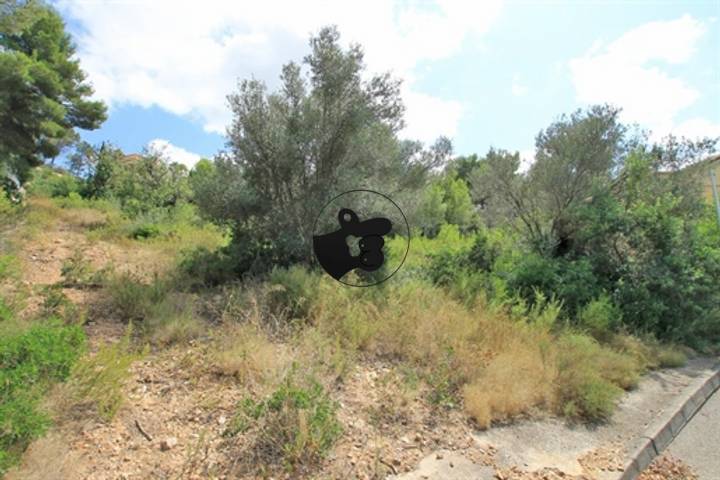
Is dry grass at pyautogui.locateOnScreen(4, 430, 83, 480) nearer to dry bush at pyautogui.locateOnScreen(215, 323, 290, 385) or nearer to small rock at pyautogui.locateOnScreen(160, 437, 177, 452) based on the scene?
small rock at pyautogui.locateOnScreen(160, 437, 177, 452)

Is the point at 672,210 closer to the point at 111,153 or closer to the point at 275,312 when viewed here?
the point at 275,312

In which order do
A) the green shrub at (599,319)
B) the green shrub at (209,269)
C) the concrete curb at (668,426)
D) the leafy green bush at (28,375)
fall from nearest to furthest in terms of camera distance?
the leafy green bush at (28,375), the concrete curb at (668,426), the green shrub at (599,319), the green shrub at (209,269)

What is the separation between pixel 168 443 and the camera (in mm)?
2400

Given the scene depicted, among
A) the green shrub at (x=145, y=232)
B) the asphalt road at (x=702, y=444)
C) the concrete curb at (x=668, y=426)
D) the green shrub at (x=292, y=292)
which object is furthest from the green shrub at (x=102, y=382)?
the green shrub at (x=145, y=232)

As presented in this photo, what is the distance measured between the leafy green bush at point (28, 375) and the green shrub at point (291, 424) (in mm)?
1065

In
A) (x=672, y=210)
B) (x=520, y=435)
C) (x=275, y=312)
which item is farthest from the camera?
(x=672, y=210)

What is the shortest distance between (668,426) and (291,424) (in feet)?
11.4

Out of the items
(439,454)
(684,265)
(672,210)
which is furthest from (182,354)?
(672,210)

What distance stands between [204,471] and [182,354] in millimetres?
1480

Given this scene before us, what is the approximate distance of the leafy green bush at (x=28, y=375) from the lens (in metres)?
1.84

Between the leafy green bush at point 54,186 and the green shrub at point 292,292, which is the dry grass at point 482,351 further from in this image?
the leafy green bush at point 54,186

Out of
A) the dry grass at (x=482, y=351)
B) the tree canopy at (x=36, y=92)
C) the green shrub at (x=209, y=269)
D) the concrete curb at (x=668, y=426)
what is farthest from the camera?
the tree canopy at (x=36, y=92)

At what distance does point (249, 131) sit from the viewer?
5812mm

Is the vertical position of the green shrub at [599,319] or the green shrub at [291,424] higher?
the green shrub at [599,319]
